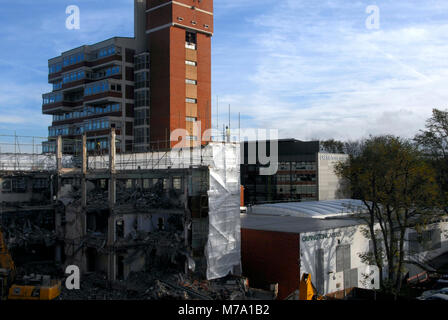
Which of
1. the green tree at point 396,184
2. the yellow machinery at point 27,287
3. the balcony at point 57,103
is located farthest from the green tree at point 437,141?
the balcony at point 57,103

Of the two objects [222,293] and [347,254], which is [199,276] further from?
[347,254]

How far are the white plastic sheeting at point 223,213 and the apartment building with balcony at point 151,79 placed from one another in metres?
28.5

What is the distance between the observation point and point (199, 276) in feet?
73.5

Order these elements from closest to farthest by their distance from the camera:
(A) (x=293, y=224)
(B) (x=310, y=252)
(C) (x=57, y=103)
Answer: (B) (x=310, y=252), (A) (x=293, y=224), (C) (x=57, y=103)

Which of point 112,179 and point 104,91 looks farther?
point 104,91

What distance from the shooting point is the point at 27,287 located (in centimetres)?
2028

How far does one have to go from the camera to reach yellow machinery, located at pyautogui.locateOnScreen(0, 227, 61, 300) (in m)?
20.1

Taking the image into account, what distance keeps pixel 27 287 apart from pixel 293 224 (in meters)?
16.5

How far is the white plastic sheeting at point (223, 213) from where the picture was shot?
22.8 m

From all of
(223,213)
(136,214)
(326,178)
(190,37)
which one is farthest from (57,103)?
(223,213)

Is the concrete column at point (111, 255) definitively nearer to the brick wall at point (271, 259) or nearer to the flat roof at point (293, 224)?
the brick wall at point (271, 259)

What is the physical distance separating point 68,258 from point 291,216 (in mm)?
17141

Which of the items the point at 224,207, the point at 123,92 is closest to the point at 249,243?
the point at 224,207

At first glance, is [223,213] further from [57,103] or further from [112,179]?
[57,103]
